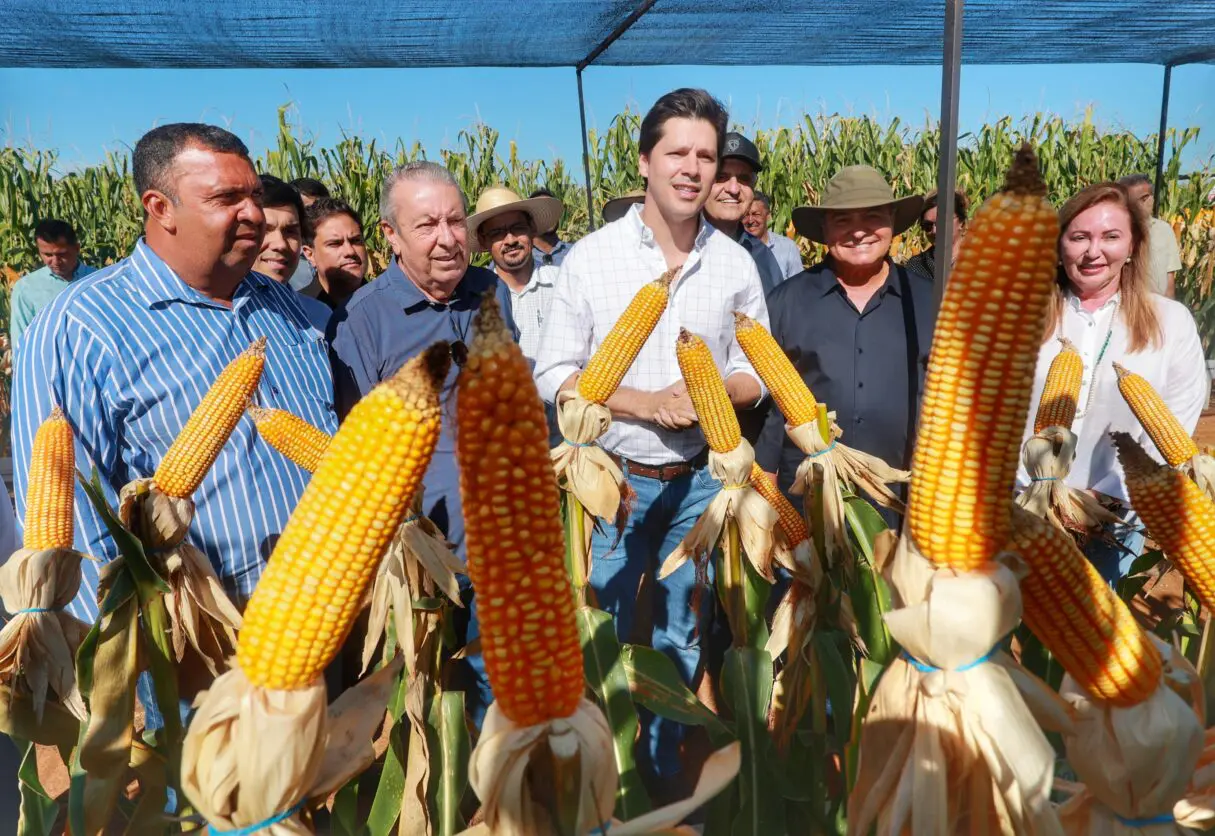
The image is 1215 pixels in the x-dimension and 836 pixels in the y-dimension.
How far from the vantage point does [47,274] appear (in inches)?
308

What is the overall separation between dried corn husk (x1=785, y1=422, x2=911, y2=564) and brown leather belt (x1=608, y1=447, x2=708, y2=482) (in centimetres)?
97

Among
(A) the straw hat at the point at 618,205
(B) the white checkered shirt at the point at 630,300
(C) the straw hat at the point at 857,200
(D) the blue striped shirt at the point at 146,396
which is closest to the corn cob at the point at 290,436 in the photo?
(D) the blue striped shirt at the point at 146,396

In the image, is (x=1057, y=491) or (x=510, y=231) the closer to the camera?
(x=1057, y=491)

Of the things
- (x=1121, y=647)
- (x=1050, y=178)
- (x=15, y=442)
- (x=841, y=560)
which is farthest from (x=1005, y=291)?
(x=1050, y=178)

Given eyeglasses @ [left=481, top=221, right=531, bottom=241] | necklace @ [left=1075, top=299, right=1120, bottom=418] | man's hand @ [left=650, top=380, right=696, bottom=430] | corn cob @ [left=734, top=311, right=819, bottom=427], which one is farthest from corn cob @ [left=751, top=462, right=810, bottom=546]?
eyeglasses @ [left=481, top=221, right=531, bottom=241]

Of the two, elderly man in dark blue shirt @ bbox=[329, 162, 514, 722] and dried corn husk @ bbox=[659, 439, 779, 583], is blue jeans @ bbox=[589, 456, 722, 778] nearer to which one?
elderly man in dark blue shirt @ bbox=[329, 162, 514, 722]

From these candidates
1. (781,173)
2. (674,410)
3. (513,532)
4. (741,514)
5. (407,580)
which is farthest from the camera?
(781,173)

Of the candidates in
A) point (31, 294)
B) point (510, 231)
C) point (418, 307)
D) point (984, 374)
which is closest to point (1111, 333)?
point (984, 374)

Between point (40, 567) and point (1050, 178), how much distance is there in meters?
13.5

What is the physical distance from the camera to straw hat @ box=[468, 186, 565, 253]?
5.03m

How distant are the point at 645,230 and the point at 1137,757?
2.51 metres

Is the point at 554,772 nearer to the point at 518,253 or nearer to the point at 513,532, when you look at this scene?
the point at 513,532

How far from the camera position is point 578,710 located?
107cm

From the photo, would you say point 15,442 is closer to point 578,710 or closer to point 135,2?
point 578,710
